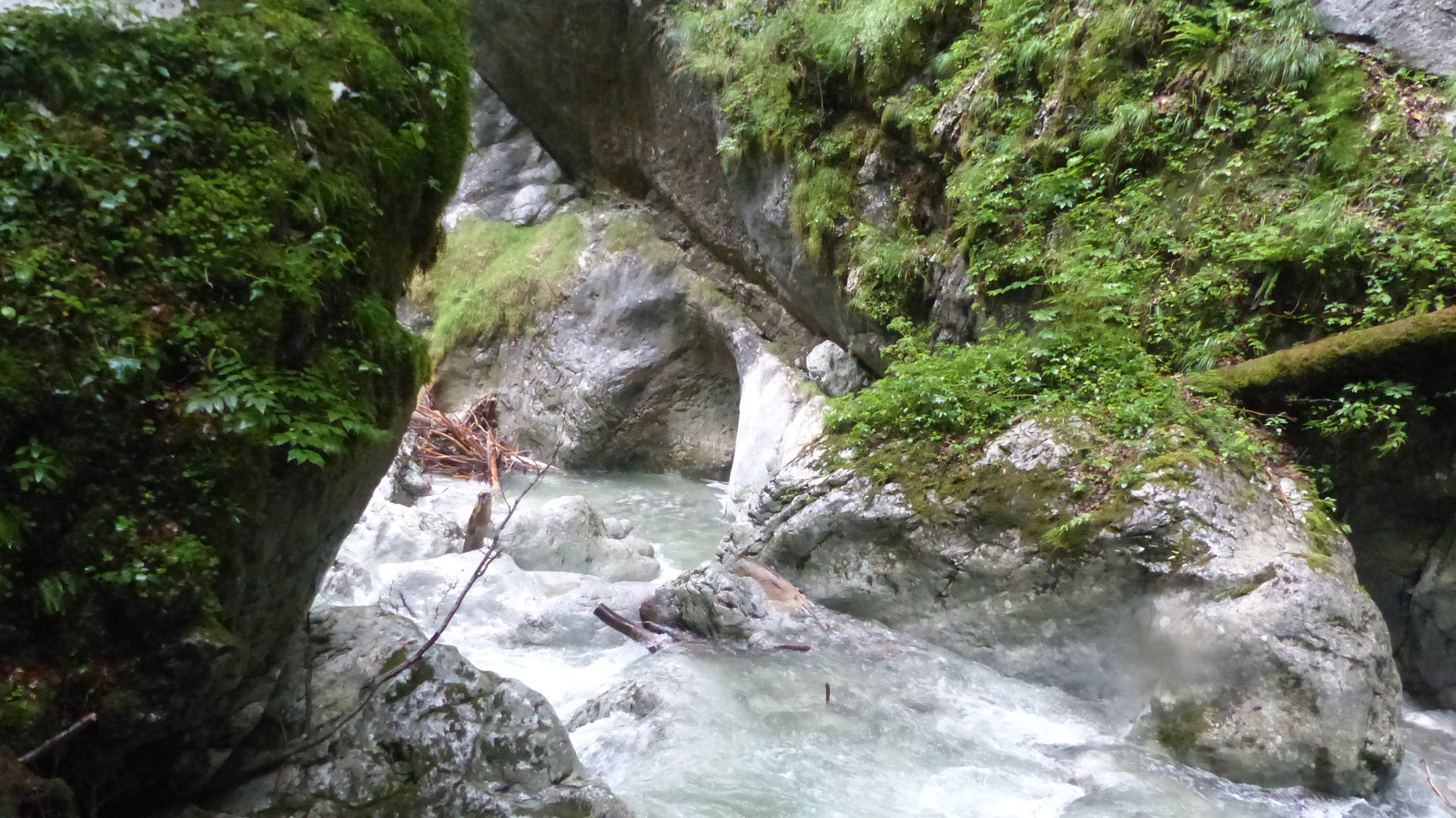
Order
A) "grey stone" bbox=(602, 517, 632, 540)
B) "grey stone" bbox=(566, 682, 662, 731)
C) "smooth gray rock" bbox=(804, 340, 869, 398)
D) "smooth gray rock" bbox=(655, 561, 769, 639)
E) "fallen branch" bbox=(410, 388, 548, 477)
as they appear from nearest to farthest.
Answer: "grey stone" bbox=(566, 682, 662, 731) < "smooth gray rock" bbox=(655, 561, 769, 639) < "grey stone" bbox=(602, 517, 632, 540) < "smooth gray rock" bbox=(804, 340, 869, 398) < "fallen branch" bbox=(410, 388, 548, 477)

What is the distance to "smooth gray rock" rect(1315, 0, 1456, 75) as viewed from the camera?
5.38 meters

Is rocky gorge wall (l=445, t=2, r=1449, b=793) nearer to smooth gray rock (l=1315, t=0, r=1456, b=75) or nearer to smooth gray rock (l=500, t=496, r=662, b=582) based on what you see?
smooth gray rock (l=1315, t=0, r=1456, b=75)

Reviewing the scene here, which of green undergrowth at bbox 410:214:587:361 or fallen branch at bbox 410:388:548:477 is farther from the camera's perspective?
green undergrowth at bbox 410:214:587:361

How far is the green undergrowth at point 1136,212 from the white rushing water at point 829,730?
1.51 metres

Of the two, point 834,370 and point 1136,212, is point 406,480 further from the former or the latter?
point 1136,212

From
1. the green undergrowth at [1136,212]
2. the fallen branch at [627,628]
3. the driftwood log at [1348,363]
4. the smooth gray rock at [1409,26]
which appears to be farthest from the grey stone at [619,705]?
the smooth gray rock at [1409,26]

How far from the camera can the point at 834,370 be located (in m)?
9.08

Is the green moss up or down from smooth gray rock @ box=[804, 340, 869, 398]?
down

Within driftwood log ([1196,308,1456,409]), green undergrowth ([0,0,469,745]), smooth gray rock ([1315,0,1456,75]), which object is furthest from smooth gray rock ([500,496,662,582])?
smooth gray rock ([1315,0,1456,75])

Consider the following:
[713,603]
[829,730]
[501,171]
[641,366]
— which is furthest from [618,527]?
[501,171]

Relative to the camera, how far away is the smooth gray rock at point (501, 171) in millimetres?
13680

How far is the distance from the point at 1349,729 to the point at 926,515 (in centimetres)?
240

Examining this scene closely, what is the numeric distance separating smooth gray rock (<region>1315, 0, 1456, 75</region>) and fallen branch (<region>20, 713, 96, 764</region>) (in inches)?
306

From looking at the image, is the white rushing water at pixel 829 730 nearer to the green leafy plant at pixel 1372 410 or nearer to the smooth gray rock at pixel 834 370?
the green leafy plant at pixel 1372 410
